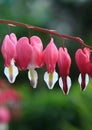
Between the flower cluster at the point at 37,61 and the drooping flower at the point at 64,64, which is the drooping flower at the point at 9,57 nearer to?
the flower cluster at the point at 37,61

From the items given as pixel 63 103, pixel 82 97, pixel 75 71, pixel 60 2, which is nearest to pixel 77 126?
pixel 82 97

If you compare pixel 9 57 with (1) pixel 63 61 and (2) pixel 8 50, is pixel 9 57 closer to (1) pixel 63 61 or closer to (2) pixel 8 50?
(2) pixel 8 50

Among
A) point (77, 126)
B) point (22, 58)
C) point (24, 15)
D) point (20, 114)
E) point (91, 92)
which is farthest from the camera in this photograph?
point (24, 15)

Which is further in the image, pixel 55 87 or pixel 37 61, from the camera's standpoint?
pixel 55 87

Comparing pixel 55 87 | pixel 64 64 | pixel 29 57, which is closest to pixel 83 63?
pixel 64 64

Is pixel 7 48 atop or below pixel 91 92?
atop

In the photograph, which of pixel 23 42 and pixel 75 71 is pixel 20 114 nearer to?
pixel 75 71
